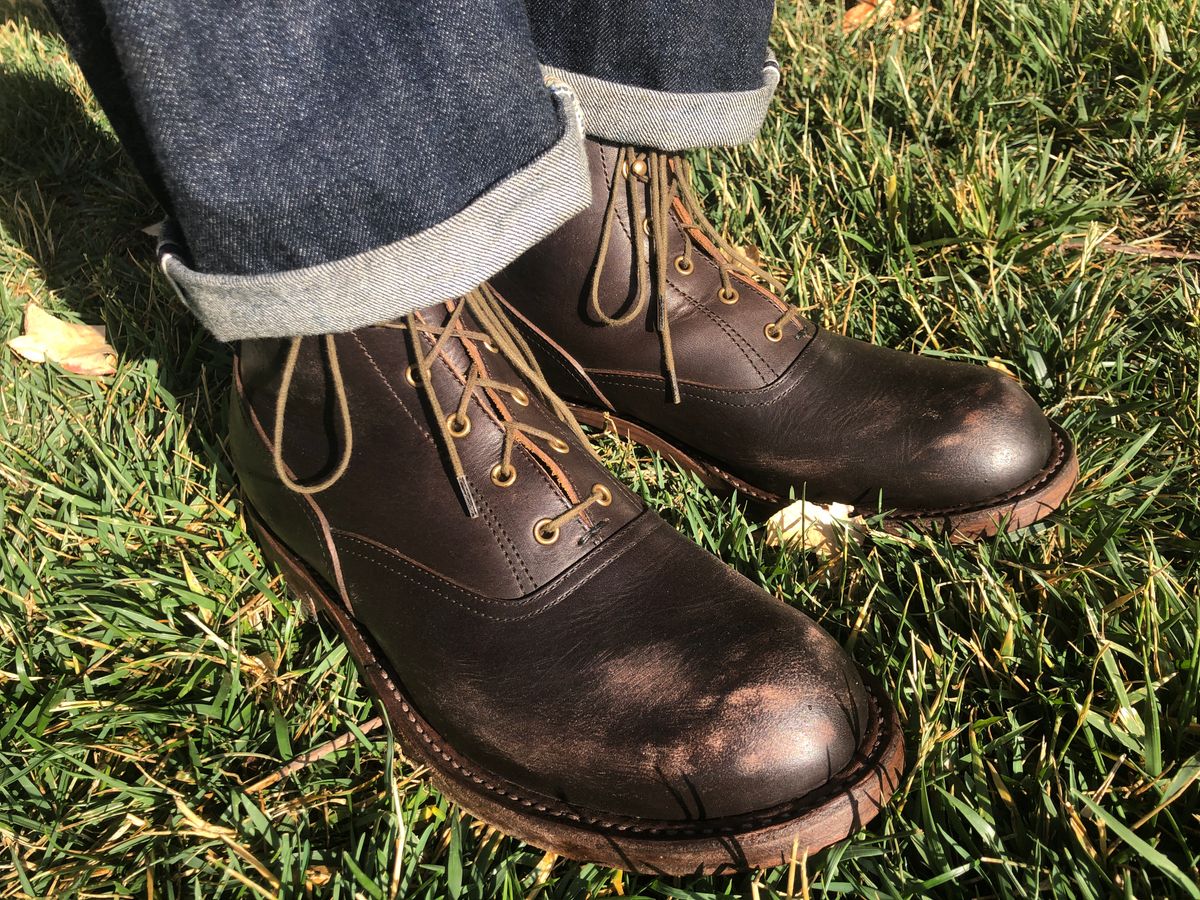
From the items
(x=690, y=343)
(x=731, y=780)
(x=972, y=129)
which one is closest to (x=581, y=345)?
(x=690, y=343)

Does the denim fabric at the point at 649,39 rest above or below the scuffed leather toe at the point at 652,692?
above

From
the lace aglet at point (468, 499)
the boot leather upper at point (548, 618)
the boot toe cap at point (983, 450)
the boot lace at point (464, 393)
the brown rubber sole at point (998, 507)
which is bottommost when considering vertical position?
the brown rubber sole at point (998, 507)

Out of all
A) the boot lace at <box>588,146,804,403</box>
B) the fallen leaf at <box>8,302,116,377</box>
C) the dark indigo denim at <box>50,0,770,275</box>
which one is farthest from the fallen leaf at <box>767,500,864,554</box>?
the fallen leaf at <box>8,302,116,377</box>

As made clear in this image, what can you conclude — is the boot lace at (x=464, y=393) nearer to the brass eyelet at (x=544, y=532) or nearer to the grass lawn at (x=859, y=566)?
the brass eyelet at (x=544, y=532)

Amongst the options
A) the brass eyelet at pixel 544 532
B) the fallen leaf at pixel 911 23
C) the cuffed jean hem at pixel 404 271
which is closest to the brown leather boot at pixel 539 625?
the brass eyelet at pixel 544 532

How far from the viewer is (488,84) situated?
1.03 m

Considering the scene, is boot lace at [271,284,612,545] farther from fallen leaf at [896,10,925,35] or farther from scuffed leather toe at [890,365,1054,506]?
fallen leaf at [896,10,925,35]

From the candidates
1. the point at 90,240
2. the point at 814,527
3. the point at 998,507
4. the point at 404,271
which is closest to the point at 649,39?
the point at 404,271

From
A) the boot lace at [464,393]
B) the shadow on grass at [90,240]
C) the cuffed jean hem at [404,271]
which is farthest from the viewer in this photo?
the shadow on grass at [90,240]

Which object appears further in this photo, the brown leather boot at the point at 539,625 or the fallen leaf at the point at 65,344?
the fallen leaf at the point at 65,344

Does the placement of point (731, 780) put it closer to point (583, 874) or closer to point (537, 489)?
point (583, 874)

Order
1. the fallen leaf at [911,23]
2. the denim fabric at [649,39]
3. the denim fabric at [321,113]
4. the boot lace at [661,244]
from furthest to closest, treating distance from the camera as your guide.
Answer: the fallen leaf at [911,23] < the boot lace at [661,244] < the denim fabric at [649,39] < the denim fabric at [321,113]

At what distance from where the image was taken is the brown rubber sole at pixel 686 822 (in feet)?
3.63

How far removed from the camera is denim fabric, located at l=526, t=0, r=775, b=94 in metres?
1.37
